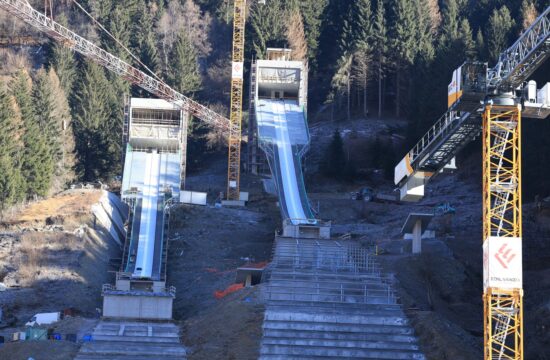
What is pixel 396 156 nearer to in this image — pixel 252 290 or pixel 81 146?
pixel 81 146

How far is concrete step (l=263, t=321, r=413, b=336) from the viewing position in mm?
47219

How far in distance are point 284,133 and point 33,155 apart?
16528mm

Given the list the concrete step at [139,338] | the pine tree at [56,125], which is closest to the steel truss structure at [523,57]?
the concrete step at [139,338]

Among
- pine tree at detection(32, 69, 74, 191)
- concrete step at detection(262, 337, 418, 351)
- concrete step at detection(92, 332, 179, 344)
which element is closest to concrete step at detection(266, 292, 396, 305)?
concrete step at detection(262, 337, 418, 351)

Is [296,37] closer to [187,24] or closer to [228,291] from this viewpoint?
[187,24]

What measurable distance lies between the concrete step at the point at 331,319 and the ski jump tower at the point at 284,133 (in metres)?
15.6

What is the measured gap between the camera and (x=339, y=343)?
46094 mm

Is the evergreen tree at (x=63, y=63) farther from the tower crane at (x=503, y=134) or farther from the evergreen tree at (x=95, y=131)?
the tower crane at (x=503, y=134)

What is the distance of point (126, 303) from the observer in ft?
174

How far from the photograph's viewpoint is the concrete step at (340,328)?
47219mm

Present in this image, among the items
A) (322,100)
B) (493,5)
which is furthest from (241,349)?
(493,5)

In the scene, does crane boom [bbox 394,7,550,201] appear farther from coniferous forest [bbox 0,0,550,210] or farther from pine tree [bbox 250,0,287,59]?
pine tree [bbox 250,0,287,59]

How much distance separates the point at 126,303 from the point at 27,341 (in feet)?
24.6

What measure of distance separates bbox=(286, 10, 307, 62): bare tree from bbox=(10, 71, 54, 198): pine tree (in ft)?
81.2
